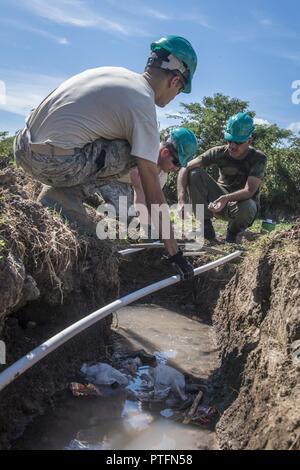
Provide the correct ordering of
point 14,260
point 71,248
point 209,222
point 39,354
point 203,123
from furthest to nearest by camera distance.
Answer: point 203,123
point 209,222
point 71,248
point 14,260
point 39,354

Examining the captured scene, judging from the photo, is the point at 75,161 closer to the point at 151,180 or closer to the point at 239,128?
the point at 151,180

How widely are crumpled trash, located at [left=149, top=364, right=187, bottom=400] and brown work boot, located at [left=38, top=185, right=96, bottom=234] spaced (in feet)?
3.95

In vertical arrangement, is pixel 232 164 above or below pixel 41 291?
above

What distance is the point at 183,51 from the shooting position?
357cm

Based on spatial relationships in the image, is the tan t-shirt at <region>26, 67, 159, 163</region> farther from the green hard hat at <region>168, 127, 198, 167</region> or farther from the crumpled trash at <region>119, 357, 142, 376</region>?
the crumpled trash at <region>119, 357, 142, 376</region>

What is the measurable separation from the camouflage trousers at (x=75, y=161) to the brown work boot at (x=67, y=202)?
0.20 feet

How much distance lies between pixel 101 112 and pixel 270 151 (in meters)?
11.4

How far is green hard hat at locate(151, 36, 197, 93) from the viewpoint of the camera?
139 inches

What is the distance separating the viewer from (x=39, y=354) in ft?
7.88

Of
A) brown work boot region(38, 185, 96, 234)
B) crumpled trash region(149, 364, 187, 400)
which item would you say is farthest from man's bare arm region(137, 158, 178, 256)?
crumpled trash region(149, 364, 187, 400)

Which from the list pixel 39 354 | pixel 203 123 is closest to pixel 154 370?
pixel 39 354

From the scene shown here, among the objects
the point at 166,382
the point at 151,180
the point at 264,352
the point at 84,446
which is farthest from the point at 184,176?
the point at 84,446

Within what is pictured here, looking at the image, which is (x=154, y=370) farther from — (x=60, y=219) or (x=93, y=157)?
(x=93, y=157)

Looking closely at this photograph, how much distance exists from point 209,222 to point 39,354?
4104mm
